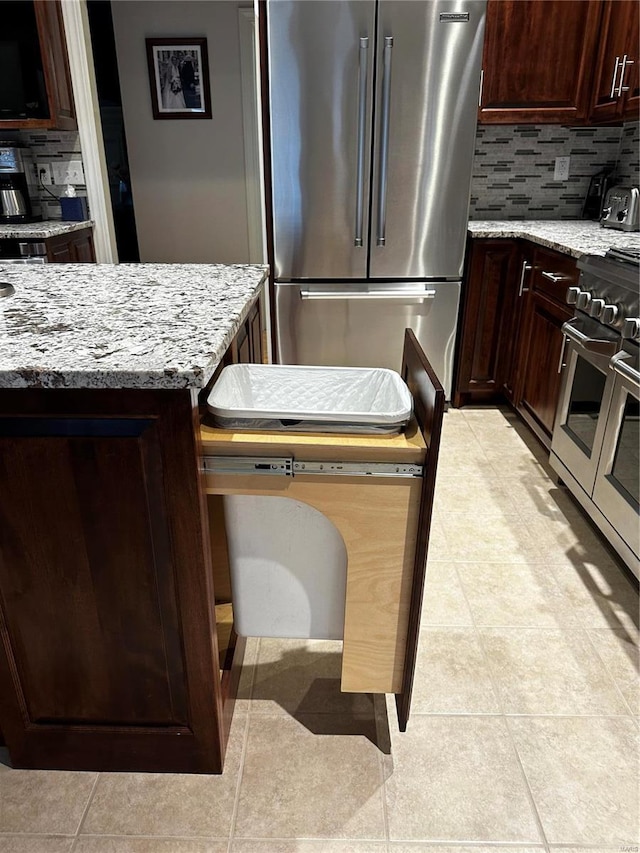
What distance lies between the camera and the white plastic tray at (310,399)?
3.59ft

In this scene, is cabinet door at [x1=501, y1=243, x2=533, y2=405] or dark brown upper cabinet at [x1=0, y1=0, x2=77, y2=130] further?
dark brown upper cabinet at [x1=0, y1=0, x2=77, y2=130]

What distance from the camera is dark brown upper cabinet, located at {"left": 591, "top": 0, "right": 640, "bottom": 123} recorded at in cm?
258

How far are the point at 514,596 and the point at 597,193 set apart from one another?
247 centimetres

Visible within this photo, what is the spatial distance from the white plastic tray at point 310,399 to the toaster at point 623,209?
2.05m

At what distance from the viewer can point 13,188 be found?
3248 millimetres

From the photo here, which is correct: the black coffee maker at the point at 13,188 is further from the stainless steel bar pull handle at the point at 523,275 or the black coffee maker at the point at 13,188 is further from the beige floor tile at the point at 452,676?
the beige floor tile at the point at 452,676

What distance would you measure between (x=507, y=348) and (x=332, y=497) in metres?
2.29

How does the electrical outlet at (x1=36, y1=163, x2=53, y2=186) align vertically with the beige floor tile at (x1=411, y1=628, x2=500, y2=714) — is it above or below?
above

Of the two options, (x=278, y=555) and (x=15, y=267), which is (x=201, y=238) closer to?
(x=15, y=267)

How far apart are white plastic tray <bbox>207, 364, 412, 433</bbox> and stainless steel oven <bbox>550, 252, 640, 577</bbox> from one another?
880 mm

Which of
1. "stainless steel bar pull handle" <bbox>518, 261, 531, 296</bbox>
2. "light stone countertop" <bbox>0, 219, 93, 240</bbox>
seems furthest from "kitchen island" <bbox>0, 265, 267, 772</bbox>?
"stainless steel bar pull handle" <bbox>518, 261, 531, 296</bbox>

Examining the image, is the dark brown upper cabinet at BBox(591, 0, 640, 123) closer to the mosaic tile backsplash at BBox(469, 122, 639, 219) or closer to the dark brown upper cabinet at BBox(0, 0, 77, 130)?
the mosaic tile backsplash at BBox(469, 122, 639, 219)

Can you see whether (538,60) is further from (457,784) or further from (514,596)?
(457,784)

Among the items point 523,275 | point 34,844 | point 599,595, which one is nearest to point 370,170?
point 523,275
